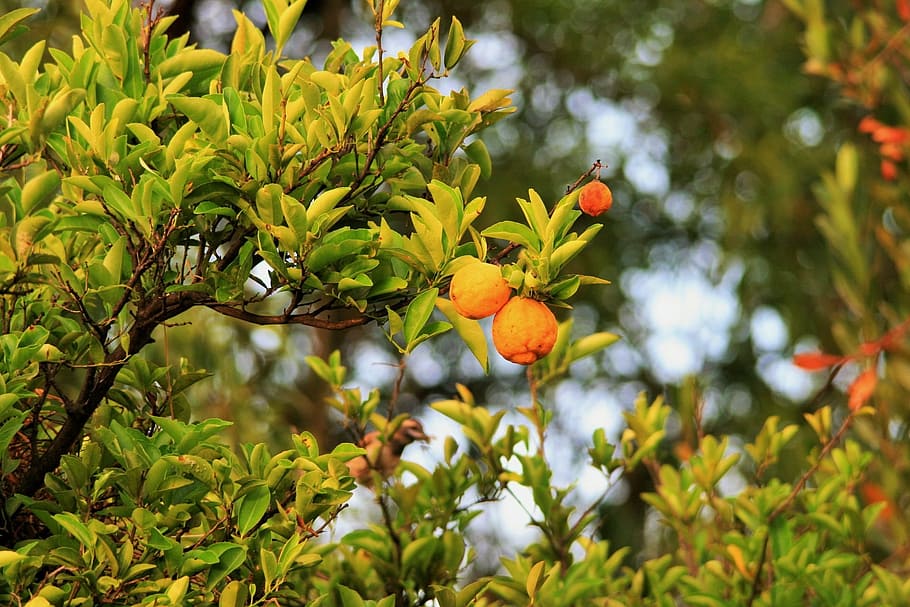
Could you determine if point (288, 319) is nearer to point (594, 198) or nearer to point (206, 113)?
point (206, 113)

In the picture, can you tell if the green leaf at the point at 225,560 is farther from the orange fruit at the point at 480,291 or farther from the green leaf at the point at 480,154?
the green leaf at the point at 480,154

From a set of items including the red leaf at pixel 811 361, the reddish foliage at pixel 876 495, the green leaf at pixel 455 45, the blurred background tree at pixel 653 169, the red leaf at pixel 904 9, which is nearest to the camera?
the green leaf at pixel 455 45

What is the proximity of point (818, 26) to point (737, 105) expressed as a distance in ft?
6.37

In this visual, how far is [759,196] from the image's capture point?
14.5 feet

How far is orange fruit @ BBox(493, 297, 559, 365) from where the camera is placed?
3.10ft

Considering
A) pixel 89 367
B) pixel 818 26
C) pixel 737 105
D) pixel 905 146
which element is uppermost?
pixel 89 367

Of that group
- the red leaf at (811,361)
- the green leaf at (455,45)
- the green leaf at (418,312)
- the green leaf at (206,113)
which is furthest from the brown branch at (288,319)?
the red leaf at (811,361)

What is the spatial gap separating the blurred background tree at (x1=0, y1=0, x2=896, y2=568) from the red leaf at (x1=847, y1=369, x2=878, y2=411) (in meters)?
2.07

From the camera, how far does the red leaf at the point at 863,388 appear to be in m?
2.01

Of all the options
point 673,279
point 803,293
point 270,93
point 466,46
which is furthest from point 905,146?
point 673,279

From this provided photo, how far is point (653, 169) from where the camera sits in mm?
5027

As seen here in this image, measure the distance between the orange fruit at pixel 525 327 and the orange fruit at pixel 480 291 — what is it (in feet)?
0.04

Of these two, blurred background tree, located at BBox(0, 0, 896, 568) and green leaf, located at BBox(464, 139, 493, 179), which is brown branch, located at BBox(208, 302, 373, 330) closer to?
green leaf, located at BBox(464, 139, 493, 179)

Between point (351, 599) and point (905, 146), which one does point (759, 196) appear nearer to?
point (905, 146)
